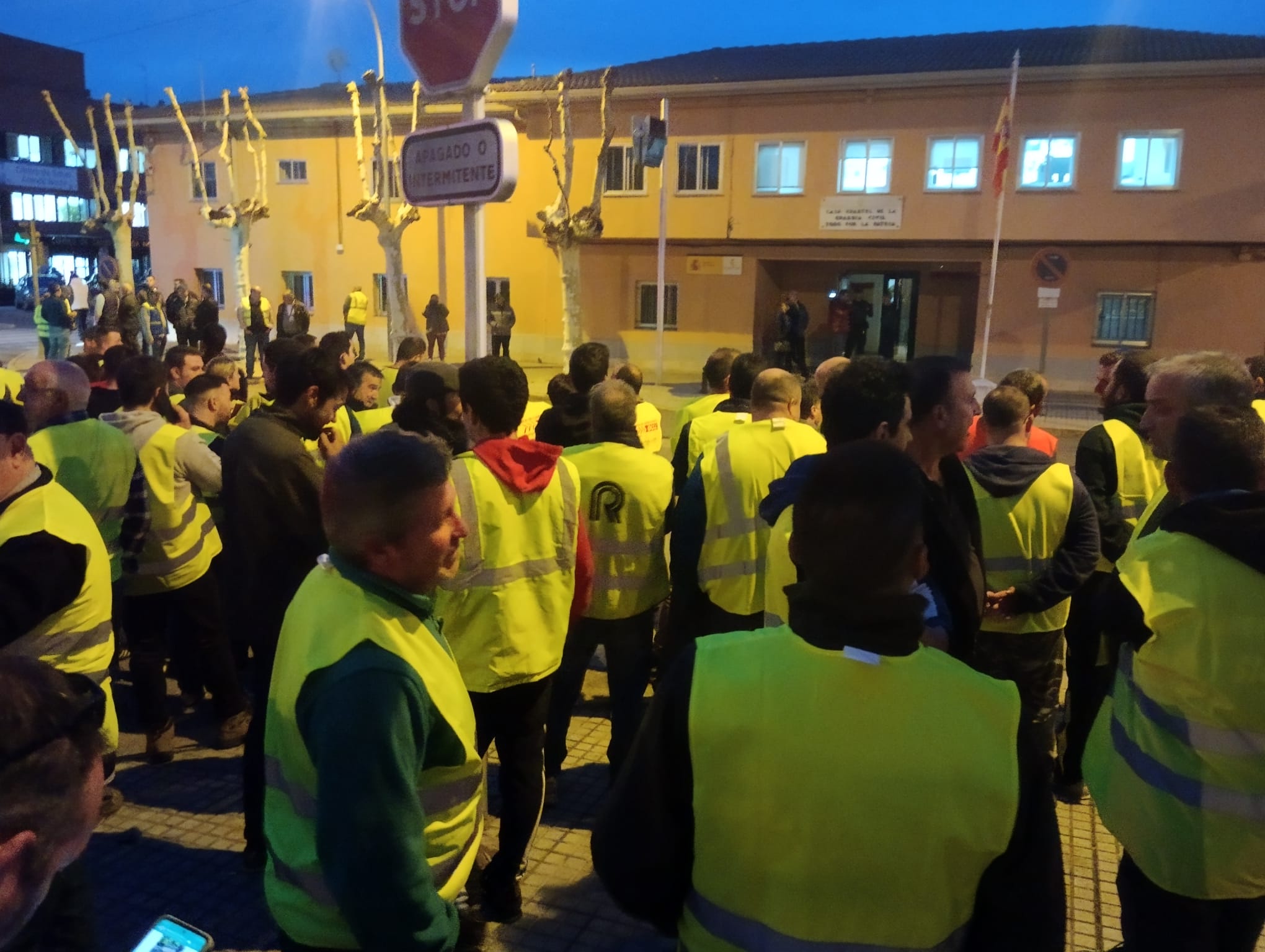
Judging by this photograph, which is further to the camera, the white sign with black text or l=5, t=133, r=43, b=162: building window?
l=5, t=133, r=43, b=162: building window

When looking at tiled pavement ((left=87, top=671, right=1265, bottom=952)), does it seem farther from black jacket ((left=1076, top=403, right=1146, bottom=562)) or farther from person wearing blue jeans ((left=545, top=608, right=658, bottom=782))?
black jacket ((left=1076, top=403, right=1146, bottom=562))

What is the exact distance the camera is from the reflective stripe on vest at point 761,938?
1.50 m

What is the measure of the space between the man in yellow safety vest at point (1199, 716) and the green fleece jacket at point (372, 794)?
1.80 m

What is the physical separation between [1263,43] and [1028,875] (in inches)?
1021

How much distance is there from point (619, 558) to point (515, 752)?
110cm

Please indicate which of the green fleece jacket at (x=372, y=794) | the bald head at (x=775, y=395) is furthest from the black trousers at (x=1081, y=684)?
the green fleece jacket at (x=372, y=794)

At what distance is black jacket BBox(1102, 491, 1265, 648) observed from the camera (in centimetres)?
223

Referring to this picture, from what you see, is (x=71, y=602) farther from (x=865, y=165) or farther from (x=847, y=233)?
(x=865, y=165)

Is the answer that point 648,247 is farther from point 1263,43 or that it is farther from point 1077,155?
point 1263,43

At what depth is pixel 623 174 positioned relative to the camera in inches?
978

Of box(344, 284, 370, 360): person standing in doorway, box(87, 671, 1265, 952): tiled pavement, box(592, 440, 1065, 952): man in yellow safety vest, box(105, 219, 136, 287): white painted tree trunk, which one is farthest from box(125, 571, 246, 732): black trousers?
box(105, 219, 136, 287): white painted tree trunk

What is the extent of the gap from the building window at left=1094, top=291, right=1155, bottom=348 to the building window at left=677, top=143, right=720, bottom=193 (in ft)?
31.9

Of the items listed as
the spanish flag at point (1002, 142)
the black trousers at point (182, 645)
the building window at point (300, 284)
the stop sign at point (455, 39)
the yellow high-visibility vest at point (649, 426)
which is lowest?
the black trousers at point (182, 645)

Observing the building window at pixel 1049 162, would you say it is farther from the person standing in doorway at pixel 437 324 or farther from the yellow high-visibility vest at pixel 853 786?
the yellow high-visibility vest at pixel 853 786
